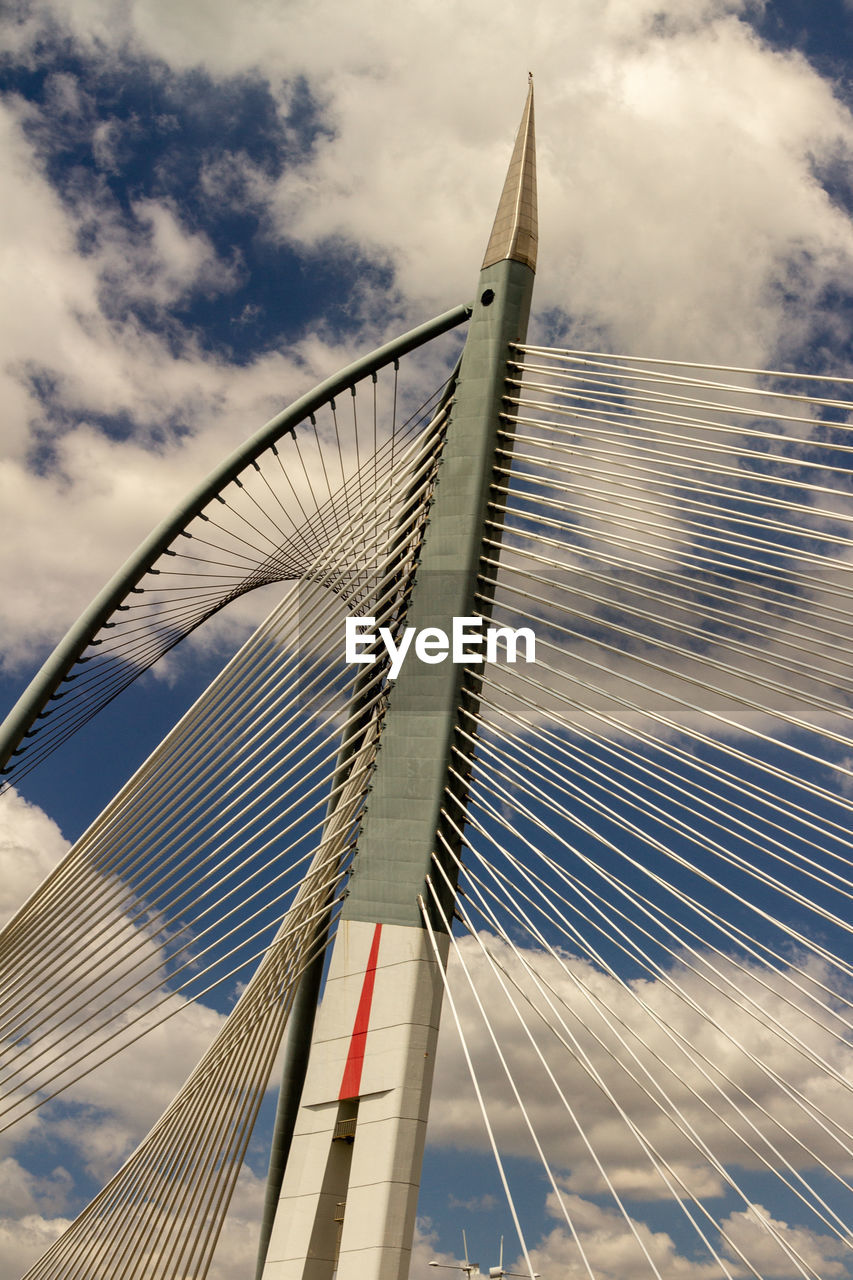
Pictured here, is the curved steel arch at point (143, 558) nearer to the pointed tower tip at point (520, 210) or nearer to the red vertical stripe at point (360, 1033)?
the pointed tower tip at point (520, 210)

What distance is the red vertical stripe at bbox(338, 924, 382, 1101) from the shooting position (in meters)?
15.9

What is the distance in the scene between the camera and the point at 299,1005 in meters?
19.9

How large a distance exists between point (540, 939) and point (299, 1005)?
22.1 feet

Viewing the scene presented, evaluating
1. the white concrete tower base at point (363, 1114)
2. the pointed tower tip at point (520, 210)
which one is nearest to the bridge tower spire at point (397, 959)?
the white concrete tower base at point (363, 1114)

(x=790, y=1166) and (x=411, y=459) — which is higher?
(x=411, y=459)

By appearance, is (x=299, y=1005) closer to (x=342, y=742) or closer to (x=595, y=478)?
(x=342, y=742)

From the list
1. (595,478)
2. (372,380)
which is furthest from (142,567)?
(595,478)

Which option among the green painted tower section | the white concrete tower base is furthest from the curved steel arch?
the white concrete tower base

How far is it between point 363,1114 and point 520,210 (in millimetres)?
13470

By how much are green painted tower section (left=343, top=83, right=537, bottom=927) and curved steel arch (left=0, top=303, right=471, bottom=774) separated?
2.62 metres

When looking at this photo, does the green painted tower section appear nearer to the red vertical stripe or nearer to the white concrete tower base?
the red vertical stripe

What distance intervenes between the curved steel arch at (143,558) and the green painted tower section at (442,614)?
8.58ft

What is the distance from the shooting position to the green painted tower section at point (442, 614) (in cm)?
1667

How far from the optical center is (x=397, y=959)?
16188mm
